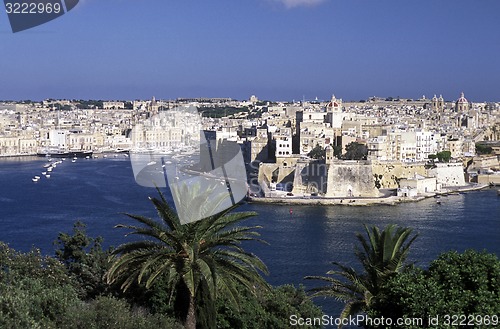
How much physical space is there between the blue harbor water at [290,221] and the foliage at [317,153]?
290 cm

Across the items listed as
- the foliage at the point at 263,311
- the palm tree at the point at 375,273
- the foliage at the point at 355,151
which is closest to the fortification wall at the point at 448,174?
the foliage at the point at 355,151

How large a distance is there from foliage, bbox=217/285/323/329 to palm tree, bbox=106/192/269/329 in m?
0.15

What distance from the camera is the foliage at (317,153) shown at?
50.8 ft

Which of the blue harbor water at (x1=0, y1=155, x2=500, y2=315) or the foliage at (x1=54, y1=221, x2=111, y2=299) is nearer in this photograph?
the foliage at (x1=54, y1=221, x2=111, y2=299)

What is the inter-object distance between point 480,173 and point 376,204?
4905 millimetres

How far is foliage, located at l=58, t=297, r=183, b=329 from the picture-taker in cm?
228

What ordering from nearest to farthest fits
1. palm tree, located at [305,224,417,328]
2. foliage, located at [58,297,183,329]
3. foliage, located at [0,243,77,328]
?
1. foliage, located at [0,243,77,328]
2. foliage, located at [58,297,183,329]
3. palm tree, located at [305,224,417,328]

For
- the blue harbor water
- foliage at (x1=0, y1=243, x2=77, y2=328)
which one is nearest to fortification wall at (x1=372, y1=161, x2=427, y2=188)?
the blue harbor water

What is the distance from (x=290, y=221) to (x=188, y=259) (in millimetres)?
8148

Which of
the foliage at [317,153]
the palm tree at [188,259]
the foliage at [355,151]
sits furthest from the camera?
Answer: the foliage at [355,151]

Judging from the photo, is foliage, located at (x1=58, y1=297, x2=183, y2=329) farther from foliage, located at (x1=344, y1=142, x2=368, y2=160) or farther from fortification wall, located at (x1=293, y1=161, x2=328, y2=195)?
foliage, located at (x1=344, y1=142, x2=368, y2=160)

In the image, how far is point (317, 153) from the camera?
15656 mm

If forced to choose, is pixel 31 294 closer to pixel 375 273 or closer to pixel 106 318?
pixel 106 318

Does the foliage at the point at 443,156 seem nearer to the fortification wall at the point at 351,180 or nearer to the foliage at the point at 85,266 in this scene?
the fortification wall at the point at 351,180
